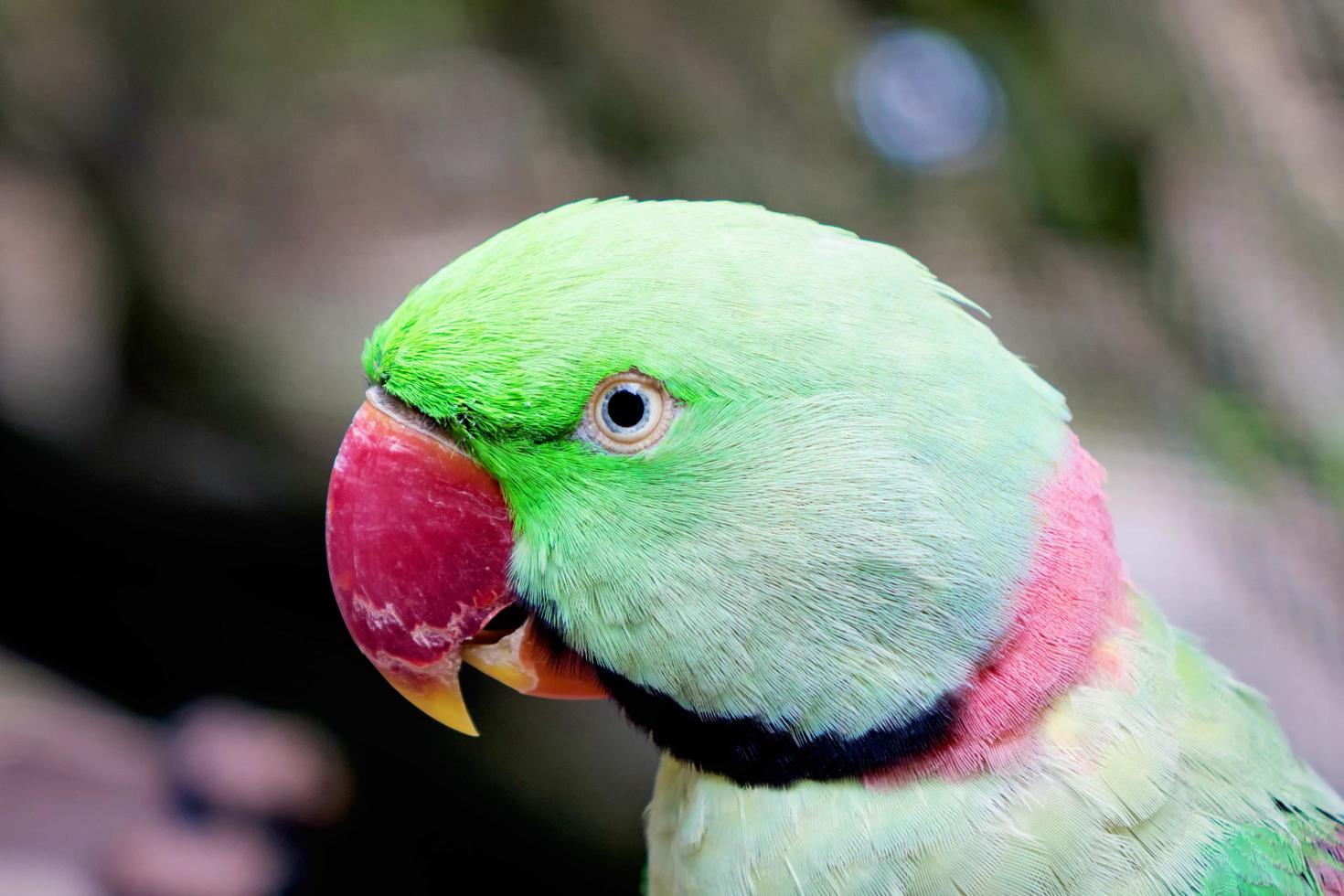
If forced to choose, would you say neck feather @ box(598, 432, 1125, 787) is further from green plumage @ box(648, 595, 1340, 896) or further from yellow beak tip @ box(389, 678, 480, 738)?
yellow beak tip @ box(389, 678, 480, 738)

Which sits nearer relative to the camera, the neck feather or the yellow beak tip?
the neck feather

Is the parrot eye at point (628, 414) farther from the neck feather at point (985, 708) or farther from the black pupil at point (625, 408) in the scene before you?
the neck feather at point (985, 708)

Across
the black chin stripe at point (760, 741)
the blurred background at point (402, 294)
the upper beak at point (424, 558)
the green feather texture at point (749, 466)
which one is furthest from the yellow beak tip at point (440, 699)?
the blurred background at point (402, 294)


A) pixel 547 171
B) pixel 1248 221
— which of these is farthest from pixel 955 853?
pixel 547 171

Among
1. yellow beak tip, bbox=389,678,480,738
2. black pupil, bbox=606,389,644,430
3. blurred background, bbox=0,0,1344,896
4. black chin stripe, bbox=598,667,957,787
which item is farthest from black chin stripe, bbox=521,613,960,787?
blurred background, bbox=0,0,1344,896

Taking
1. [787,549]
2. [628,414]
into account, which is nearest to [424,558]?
[628,414]

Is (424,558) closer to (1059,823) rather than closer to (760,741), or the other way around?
(760,741)

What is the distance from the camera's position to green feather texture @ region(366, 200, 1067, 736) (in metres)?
1.16

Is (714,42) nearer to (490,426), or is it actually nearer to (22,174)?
(22,174)

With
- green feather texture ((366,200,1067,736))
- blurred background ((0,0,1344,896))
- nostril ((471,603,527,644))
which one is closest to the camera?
green feather texture ((366,200,1067,736))

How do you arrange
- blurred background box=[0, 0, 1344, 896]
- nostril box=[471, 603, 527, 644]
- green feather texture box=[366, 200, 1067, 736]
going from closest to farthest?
green feather texture box=[366, 200, 1067, 736] → nostril box=[471, 603, 527, 644] → blurred background box=[0, 0, 1344, 896]

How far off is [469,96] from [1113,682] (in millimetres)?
6870

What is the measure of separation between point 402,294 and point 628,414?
439 centimetres

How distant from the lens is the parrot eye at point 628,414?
117 centimetres
